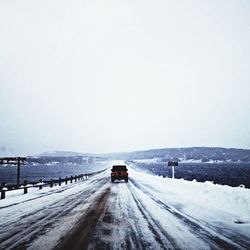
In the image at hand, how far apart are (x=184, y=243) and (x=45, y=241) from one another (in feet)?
11.7

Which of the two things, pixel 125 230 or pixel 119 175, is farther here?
pixel 119 175

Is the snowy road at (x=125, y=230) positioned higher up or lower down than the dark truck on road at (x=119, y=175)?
higher up

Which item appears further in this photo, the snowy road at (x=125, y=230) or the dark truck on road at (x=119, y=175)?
the dark truck on road at (x=119, y=175)

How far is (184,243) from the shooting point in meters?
6.09

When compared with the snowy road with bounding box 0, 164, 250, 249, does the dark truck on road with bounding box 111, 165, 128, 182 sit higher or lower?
lower

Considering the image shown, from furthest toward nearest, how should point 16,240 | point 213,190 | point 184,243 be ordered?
1. point 213,190
2. point 16,240
3. point 184,243

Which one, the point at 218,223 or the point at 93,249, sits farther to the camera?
the point at 218,223

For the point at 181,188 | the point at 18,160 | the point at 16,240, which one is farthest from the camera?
the point at 18,160

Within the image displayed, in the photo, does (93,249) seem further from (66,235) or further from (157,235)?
(157,235)

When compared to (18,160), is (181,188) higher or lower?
lower

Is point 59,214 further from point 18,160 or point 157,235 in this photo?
point 18,160

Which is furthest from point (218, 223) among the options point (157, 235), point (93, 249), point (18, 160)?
point (18, 160)

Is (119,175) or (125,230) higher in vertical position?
(125,230)

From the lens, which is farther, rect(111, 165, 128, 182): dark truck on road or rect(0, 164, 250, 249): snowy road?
rect(111, 165, 128, 182): dark truck on road
